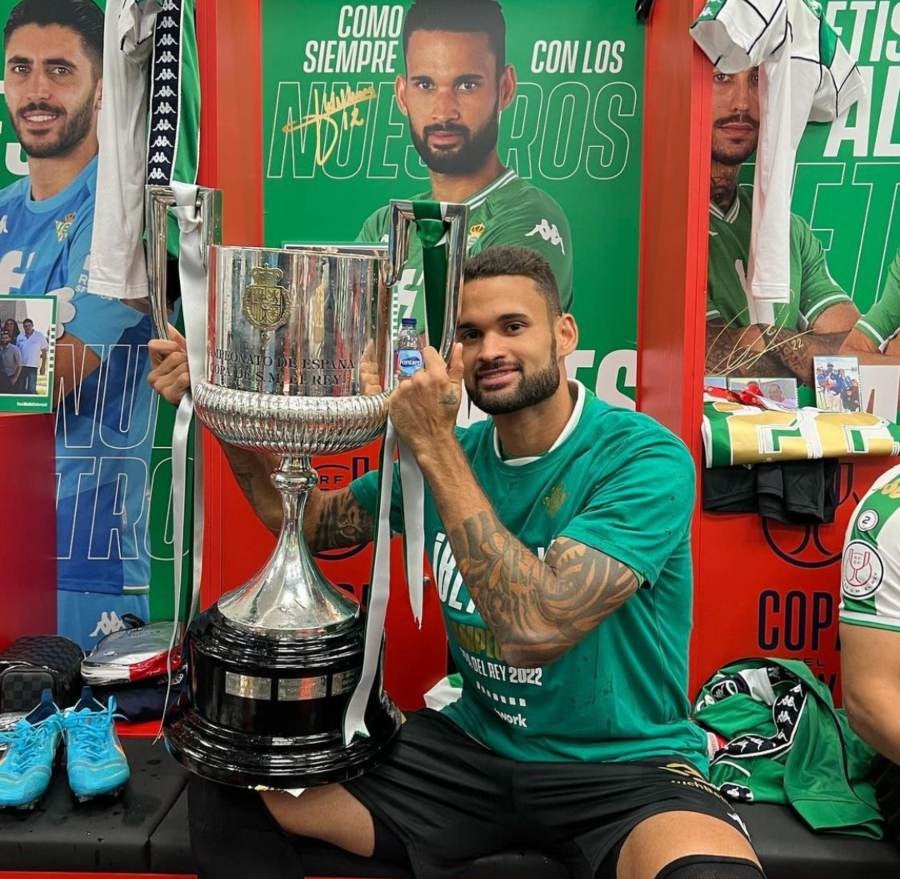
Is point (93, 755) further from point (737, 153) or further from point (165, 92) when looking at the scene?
point (737, 153)

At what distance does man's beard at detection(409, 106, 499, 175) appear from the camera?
2416 millimetres

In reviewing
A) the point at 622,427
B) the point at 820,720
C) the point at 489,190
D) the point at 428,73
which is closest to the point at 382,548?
the point at 622,427

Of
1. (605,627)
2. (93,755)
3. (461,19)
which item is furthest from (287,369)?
(461,19)

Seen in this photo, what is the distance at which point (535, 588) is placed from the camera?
1247 mm

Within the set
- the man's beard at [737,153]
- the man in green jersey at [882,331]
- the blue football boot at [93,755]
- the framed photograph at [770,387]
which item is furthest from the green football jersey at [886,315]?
the blue football boot at [93,755]

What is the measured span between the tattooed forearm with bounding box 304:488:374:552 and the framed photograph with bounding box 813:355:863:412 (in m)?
1.31

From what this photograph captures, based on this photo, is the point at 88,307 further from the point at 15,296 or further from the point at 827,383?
the point at 827,383

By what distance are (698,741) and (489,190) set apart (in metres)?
1.51

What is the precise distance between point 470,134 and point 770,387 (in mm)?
1005

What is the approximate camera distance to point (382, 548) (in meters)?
1.34

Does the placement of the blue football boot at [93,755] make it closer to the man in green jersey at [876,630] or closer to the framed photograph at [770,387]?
the man in green jersey at [876,630]

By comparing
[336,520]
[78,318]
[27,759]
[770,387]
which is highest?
[78,318]

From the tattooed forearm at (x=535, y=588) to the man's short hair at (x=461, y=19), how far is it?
1.59m
